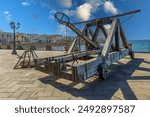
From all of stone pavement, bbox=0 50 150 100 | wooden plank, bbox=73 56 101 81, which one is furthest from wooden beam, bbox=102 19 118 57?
stone pavement, bbox=0 50 150 100

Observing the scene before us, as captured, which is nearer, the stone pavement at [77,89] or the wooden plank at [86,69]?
the stone pavement at [77,89]

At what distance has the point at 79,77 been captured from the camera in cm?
450

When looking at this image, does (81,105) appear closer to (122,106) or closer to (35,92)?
(122,106)

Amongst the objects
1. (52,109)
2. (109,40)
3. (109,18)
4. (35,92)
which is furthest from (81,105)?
(109,18)

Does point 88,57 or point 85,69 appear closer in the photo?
point 85,69

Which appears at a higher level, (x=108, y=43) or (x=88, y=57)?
(x=108, y=43)

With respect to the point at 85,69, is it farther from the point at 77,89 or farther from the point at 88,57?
the point at 88,57

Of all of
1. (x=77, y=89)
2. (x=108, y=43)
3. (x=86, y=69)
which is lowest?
(x=77, y=89)

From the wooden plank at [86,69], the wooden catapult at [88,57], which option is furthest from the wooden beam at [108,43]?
the wooden plank at [86,69]

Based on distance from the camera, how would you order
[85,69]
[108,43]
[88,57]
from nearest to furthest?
[85,69] < [108,43] < [88,57]

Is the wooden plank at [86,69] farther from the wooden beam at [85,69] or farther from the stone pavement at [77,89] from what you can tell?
the stone pavement at [77,89]

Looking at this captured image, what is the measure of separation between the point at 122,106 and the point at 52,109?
135 centimetres

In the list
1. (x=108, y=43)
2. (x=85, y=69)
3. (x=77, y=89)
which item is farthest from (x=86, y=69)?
(x=108, y=43)

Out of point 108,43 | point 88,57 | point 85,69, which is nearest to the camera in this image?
point 85,69
